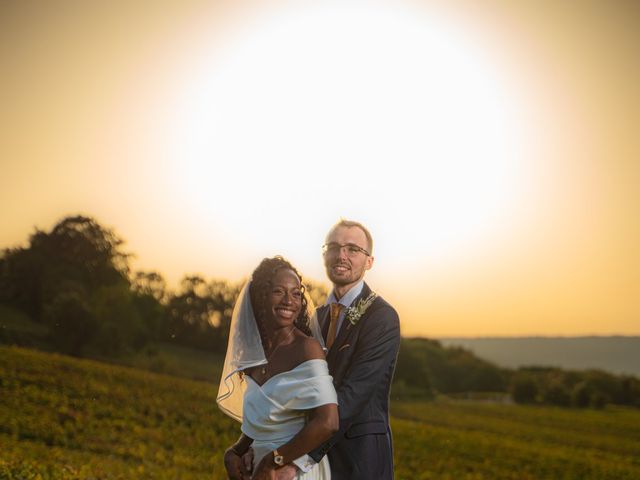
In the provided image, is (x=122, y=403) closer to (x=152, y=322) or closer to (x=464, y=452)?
(x=152, y=322)

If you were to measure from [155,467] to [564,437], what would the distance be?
11440 millimetres

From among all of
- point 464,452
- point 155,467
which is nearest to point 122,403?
point 155,467

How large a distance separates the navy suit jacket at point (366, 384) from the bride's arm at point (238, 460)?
0.35 meters

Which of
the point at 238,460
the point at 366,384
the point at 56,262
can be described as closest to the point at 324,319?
the point at 366,384

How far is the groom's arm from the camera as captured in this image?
3.35 m

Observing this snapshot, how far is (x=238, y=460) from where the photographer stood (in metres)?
3.41

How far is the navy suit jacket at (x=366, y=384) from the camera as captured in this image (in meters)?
3.46

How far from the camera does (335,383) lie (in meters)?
3.49

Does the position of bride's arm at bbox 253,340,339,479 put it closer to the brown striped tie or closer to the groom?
→ the groom

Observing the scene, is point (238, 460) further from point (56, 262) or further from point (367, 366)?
point (56, 262)

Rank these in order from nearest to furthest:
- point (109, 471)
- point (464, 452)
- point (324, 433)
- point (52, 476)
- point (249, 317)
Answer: point (324, 433) < point (249, 317) < point (52, 476) < point (109, 471) < point (464, 452)

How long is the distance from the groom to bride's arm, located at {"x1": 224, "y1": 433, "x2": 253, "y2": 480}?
13.5 inches

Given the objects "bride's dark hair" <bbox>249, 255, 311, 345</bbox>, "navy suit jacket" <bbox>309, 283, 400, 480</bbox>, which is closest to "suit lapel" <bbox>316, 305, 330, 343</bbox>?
"navy suit jacket" <bbox>309, 283, 400, 480</bbox>

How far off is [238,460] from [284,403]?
16.5 inches
